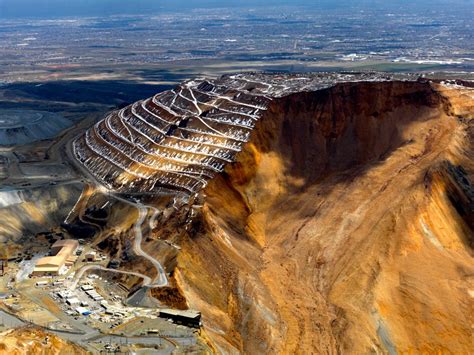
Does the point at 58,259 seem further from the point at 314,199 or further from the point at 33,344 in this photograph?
the point at 314,199

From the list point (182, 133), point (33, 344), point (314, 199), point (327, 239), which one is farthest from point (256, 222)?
point (33, 344)

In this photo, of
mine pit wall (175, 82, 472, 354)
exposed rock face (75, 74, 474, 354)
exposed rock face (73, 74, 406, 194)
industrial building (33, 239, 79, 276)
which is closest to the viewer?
mine pit wall (175, 82, 472, 354)

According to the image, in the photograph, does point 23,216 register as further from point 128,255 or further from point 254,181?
point 254,181

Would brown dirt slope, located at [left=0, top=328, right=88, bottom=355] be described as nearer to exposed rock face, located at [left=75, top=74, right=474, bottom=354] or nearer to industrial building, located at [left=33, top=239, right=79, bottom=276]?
exposed rock face, located at [left=75, top=74, right=474, bottom=354]

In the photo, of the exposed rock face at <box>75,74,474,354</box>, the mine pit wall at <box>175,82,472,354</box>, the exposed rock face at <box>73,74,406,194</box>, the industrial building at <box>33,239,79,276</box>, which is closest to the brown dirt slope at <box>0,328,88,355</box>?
the mine pit wall at <box>175,82,472,354</box>

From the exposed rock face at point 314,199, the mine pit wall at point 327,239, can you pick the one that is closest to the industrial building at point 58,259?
the exposed rock face at point 314,199

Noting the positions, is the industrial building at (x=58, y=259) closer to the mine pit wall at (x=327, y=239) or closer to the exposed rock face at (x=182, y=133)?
the mine pit wall at (x=327, y=239)
